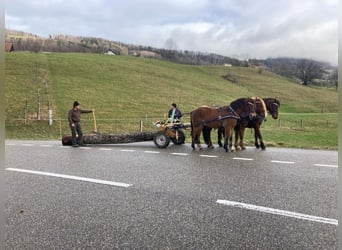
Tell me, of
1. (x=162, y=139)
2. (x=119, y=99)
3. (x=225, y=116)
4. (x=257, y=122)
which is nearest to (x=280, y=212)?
(x=225, y=116)

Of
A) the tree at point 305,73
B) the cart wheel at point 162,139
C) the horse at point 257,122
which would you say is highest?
the tree at point 305,73

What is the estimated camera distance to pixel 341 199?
1.20 meters

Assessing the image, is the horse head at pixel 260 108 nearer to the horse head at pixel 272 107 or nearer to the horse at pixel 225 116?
the horse at pixel 225 116

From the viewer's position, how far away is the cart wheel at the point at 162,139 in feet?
34.1

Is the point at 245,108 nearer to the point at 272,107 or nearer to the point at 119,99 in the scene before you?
the point at 272,107

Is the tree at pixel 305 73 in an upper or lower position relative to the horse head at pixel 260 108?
upper

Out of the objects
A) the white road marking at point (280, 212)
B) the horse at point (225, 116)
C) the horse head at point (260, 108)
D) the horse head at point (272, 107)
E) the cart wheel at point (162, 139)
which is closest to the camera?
the white road marking at point (280, 212)

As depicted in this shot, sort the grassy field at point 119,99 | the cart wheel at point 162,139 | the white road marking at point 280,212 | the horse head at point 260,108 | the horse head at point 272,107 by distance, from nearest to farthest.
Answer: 1. the white road marking at point 280,212
2. the horse head at point 260,108
3. the horse head at point 272,107
4. the cart wheel at point 162,139
5. the grassy field at point 119,99

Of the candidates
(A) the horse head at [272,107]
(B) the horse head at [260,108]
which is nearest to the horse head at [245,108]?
(B) the horse head at [260,108]

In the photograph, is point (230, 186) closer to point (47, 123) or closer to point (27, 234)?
point (27, 234)

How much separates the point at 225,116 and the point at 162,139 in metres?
2.35

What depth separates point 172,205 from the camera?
4.37 metres

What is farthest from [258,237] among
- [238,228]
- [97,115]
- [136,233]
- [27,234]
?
[97,115]

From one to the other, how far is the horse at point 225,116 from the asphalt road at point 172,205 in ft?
6.76
